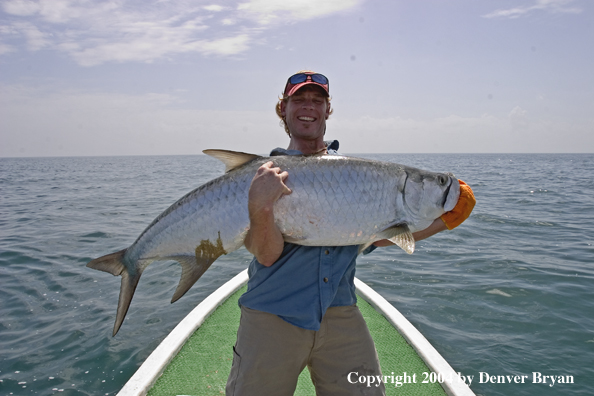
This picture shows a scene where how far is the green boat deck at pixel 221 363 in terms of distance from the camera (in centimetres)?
371

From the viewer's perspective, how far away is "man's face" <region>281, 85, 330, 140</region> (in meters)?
2.87

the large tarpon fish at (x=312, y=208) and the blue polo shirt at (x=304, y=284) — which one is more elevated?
the large tarpon fish at (x=312, y=208)

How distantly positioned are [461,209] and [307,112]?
1279mm

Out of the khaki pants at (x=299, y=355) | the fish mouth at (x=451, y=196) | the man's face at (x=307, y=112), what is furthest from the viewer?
the man's face at (x=307, y=112)

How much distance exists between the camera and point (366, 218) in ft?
8.18

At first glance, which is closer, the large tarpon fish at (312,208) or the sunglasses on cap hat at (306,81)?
the large tarpon fish at (312,208)

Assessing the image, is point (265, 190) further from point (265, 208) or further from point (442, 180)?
point (442, 180)

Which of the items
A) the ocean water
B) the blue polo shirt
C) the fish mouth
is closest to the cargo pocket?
the blue polo shirt

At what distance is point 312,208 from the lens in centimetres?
245

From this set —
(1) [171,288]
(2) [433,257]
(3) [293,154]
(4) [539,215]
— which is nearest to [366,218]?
(3) [293,154]

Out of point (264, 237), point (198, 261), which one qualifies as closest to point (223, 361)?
point (198, 261)

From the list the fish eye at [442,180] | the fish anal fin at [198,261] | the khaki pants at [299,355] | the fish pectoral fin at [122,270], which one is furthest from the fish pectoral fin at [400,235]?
the fish pectoral fin at [122,270]

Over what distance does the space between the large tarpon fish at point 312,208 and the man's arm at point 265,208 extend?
0.08 metres

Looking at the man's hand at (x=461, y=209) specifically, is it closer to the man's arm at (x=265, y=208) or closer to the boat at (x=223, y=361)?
the man's arm at (x=265, y=208)
